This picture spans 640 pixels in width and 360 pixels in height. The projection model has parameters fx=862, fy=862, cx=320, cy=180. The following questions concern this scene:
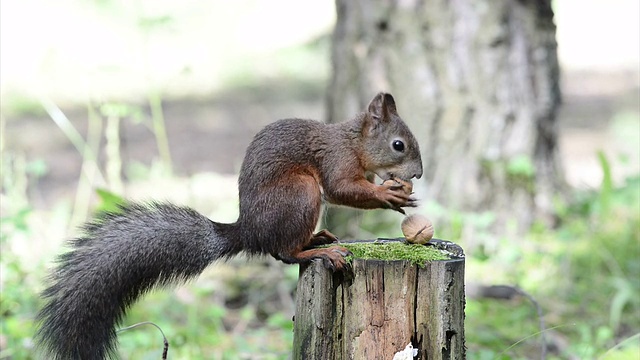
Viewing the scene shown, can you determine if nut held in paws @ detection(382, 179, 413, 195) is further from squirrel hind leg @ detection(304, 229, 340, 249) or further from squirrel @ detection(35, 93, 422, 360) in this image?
squirrel hind leg @ detection(304, 229, 340, 249)

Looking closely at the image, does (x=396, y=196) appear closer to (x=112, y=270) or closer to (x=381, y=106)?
(x=381, y=106)

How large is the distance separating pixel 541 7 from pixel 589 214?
1033 mm

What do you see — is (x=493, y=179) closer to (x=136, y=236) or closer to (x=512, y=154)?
(x=512, y=154)

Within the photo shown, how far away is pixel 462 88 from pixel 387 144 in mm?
1821

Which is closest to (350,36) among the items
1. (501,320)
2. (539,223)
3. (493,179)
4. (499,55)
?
(499,55)

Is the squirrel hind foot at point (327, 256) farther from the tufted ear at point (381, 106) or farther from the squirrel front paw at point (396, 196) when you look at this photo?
the tufted ear at point (381, 106)

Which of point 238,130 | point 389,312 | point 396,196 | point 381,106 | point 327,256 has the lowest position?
point 389,312

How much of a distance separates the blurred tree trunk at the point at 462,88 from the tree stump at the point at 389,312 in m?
1.99

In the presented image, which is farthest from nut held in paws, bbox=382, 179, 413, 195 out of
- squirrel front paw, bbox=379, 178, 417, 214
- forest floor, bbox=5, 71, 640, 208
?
forest floor, bbox=5, 71, 640, 208

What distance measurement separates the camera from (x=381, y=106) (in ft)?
7.67

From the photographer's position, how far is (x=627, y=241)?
3.91 m

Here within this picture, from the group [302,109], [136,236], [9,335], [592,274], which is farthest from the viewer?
[302,109]

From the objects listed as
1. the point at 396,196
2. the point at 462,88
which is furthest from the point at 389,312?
the point at 462,88

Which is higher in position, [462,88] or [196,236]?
[462,88]
